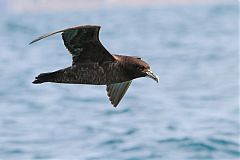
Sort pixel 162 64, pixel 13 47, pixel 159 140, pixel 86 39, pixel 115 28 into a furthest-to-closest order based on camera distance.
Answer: pixel 115 28 → pixel 13 47 → pixel 162 64 → pixel 159 140 → pixel 86 39

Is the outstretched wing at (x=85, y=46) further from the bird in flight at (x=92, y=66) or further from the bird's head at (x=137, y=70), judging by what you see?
the bird's head at (x=137, y=70)

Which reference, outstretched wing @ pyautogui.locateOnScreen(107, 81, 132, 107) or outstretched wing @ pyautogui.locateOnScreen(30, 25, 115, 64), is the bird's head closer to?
outstretched wing @ pyautogui.locateOnScreen(30, 25, 115, 64)

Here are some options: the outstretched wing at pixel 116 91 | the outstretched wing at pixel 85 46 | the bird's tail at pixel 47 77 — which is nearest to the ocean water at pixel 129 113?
the outstretched wing at pixel 116 91

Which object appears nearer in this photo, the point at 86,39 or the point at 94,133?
the point at 86,39

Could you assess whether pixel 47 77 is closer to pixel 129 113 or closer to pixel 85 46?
pixel 85 46

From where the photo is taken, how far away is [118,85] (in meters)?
10.8

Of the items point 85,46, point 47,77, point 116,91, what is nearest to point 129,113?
point 116,91

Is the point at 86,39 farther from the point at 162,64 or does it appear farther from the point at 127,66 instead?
the point at 162,64

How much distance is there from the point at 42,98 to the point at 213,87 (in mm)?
6024

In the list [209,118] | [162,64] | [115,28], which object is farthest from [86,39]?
[115,28]

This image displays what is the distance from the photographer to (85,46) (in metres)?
9.68

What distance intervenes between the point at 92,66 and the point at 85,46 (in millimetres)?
249

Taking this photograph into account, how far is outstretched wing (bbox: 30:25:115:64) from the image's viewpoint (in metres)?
9.56

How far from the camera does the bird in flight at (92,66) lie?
9430 millimetres
